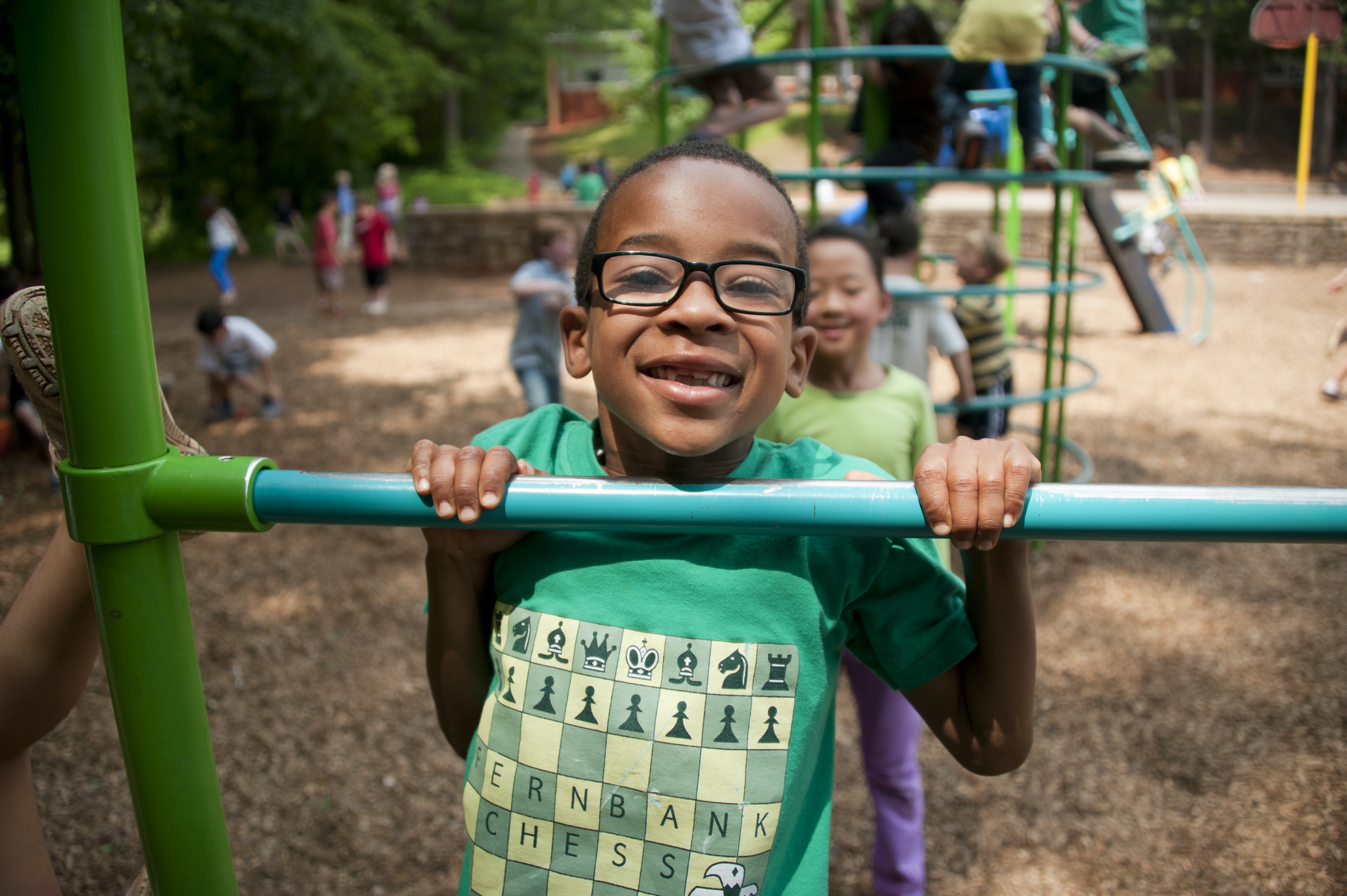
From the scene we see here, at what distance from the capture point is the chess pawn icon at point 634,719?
39.0 inches

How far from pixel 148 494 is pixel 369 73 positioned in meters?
20.1

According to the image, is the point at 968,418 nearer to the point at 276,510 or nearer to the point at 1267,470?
the point at 1267,470

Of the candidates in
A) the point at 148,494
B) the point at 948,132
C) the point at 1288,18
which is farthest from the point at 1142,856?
the point at 948,132

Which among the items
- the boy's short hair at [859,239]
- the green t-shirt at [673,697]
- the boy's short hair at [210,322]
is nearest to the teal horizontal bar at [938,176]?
the boy's short hair at [859,239]

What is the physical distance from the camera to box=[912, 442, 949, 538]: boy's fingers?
849 millimetres

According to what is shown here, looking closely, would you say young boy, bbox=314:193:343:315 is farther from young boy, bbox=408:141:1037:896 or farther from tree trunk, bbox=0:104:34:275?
young boy, bbox=408:141:1037:896

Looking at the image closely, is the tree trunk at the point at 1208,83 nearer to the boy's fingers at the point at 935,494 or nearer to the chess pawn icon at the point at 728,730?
the boy's fingers at the point at 935,494

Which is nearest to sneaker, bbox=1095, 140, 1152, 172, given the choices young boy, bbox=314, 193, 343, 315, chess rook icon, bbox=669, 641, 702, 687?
chess rook icon, bbox=669, 641, 702, 687

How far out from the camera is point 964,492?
845 mm

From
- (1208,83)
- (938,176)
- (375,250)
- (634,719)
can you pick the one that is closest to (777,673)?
(634,719)

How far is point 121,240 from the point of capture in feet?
2.79

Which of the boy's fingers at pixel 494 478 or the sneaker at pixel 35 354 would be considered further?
the sneaker at pixel 35 354

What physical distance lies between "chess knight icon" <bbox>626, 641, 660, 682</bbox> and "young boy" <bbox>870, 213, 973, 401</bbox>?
100 inches

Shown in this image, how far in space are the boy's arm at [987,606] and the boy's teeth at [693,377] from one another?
0.23m
